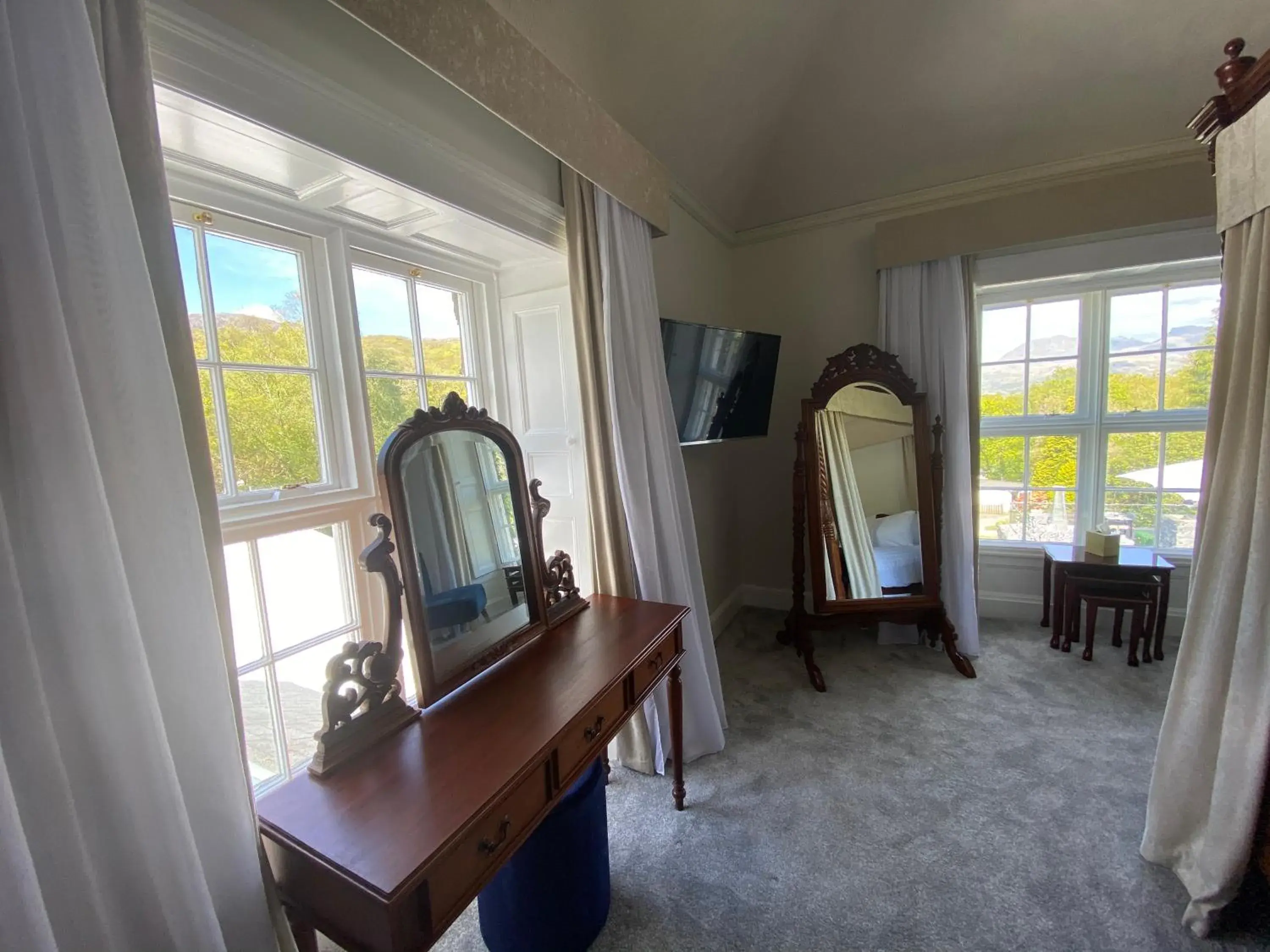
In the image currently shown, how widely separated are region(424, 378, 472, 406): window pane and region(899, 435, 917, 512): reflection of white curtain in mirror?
7.01ft

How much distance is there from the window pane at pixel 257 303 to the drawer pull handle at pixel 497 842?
1156mm

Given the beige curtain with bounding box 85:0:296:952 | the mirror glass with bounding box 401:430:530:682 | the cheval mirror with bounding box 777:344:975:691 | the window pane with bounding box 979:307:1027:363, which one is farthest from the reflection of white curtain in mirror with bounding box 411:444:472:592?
the window pane with bounding box 979:307:1027:363

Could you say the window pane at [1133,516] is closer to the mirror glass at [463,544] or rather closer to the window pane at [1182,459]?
the window pane at [1182,459]

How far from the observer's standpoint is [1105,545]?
2.62 m

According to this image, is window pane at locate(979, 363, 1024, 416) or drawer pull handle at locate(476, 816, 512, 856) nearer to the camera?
drawer pull handle at locate(476, 816, 512, 856)

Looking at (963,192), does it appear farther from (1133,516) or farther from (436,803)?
(436,803)

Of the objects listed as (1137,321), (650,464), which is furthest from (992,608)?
(650,464)

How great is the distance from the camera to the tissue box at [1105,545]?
8.59ft

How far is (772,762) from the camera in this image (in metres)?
1.97

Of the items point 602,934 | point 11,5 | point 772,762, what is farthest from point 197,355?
point 772,762

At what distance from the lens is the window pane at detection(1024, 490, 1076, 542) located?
3.05 m

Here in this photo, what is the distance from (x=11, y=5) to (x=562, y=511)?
5.50 feet

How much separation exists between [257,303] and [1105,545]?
363cm

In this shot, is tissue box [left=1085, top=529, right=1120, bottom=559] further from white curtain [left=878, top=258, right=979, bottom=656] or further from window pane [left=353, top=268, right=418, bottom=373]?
window pane [left=353, top=268, right=418, bottom=373]
